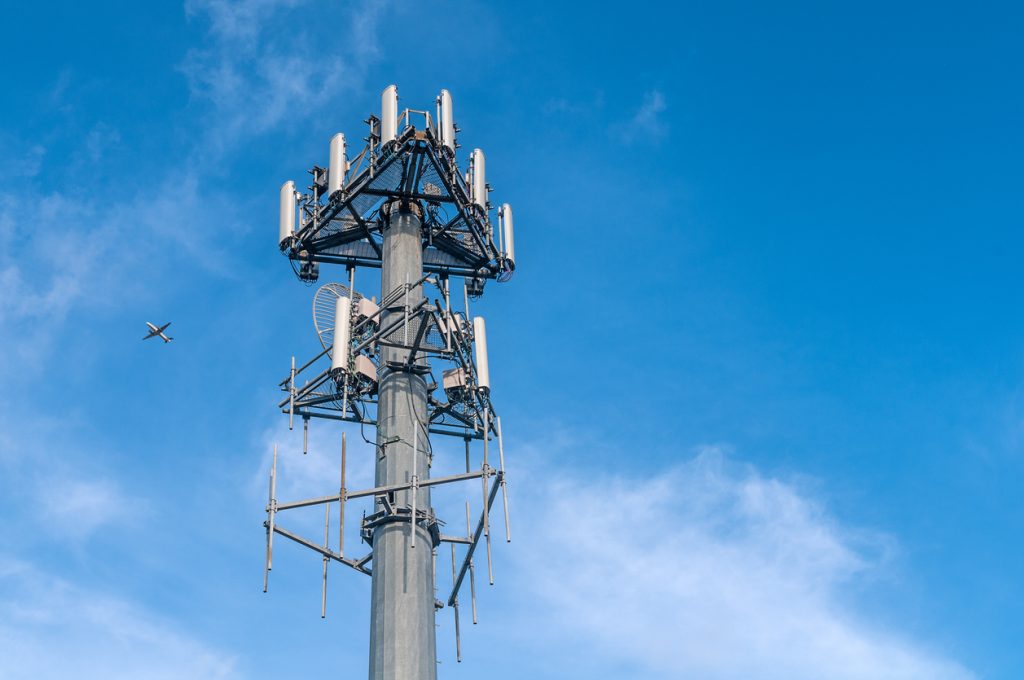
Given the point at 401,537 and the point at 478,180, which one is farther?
the point at 478,180

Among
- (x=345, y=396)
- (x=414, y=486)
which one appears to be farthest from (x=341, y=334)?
(x=414, y=486)

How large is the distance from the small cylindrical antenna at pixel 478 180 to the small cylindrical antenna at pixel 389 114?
527cm

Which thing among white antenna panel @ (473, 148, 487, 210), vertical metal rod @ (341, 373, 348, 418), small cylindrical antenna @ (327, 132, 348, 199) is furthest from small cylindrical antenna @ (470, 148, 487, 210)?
vertical metal rod @ (341, 373, 348, 418)

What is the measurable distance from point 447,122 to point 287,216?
8382 millimetres

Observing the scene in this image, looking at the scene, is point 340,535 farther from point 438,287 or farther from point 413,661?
point 438,287

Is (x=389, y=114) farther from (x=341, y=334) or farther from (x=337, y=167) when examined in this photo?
(x=341, y=334)

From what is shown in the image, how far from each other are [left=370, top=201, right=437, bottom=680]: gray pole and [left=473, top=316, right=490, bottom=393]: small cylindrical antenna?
2320 mm

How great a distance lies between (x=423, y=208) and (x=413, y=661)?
2107 cm

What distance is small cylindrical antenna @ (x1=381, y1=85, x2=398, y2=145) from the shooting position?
5050 cm

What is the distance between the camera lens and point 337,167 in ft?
171

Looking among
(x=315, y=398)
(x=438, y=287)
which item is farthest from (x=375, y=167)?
(x=315, y=398)

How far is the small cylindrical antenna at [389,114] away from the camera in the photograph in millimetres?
50500

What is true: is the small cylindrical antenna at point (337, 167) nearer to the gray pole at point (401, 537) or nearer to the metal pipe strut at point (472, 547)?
the gray pole at point (401, 537)

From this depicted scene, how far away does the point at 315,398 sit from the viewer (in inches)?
1957
